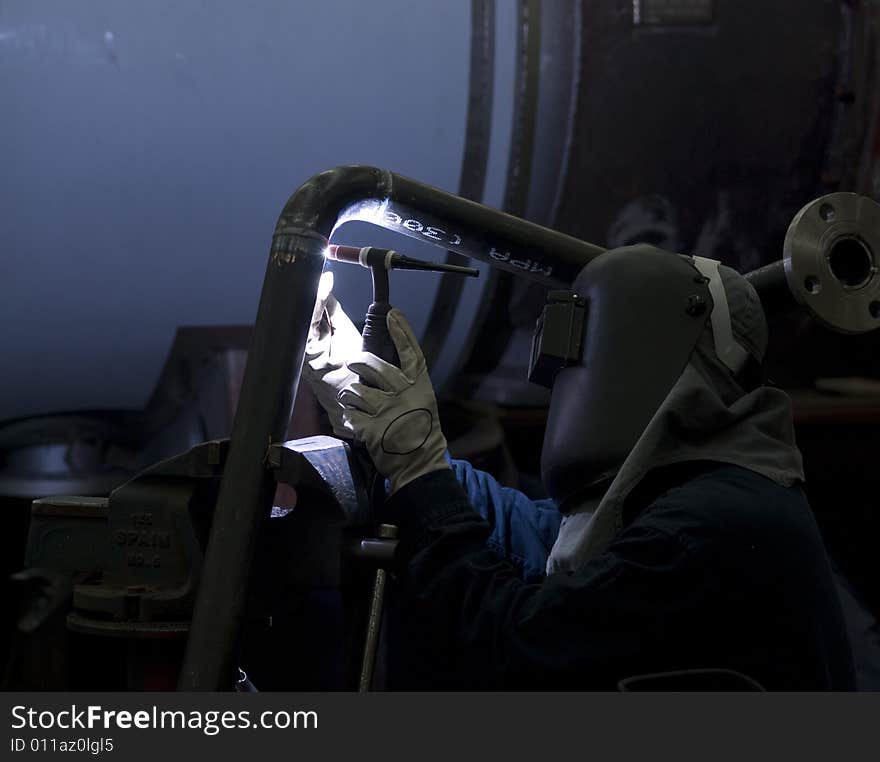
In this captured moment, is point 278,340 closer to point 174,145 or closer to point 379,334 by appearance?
point 379,334

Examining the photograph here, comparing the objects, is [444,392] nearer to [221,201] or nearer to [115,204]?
[221,201]

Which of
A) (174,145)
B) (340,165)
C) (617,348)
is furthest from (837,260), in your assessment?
(174,145)

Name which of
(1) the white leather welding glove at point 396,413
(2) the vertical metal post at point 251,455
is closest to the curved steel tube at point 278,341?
(2) the vertical metal post at point 251,455

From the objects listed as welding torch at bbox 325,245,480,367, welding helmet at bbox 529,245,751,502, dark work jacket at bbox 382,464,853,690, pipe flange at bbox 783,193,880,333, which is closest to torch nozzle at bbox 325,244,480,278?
welding torch at bbox 325,245,480,367

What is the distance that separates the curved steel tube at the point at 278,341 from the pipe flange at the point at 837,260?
29 centimetres

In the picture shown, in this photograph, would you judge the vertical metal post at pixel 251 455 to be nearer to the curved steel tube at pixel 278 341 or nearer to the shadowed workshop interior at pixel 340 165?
the curved steel tube at pixel 278 341

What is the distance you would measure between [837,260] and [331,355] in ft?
1.80

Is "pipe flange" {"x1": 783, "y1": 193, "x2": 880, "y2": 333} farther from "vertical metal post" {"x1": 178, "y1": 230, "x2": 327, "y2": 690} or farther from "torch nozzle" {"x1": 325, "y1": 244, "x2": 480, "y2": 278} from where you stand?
"vertical metal post" {"x1": 178, "y1": 230, "x2": 327, "y2": 690}

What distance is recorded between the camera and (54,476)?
56.6 inches

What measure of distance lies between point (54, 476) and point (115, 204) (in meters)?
0.43

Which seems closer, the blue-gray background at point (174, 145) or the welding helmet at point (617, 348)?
the welding helmet at point (617, 348)

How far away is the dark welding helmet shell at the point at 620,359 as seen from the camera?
94 cm

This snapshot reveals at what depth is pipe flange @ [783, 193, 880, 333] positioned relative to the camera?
1.00m
